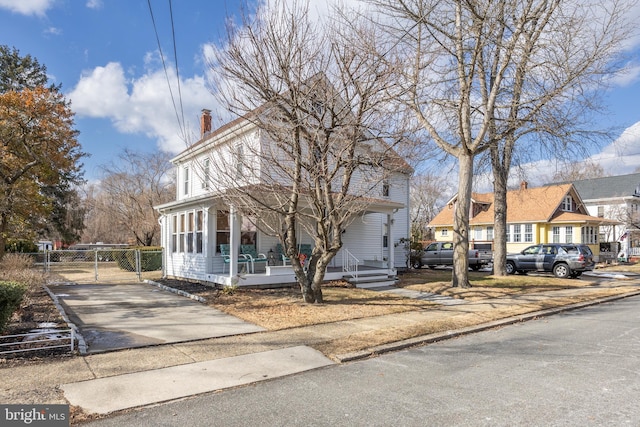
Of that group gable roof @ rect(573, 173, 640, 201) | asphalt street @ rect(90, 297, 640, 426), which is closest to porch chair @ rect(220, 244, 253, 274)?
asphalt street @ rect(90, 297, 640, 426)

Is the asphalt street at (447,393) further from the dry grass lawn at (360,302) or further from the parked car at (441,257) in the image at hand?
the parked car at (441,257)

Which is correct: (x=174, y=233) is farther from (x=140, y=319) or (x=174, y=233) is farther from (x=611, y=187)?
(x=611, y=187)

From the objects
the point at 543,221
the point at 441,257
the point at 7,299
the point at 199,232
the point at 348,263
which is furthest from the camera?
the point at 543,221

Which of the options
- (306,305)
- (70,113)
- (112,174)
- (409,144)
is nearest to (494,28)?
(409,144)

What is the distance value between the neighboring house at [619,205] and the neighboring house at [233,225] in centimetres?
3127

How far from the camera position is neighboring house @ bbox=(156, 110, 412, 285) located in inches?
407

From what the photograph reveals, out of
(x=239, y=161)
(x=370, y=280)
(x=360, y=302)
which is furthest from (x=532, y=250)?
(x=239, y=161)

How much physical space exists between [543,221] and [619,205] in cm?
1865

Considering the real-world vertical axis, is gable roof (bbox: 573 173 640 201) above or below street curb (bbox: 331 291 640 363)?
above

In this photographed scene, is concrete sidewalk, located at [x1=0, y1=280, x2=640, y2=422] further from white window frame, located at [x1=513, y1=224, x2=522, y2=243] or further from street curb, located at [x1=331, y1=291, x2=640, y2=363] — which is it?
white window frame, located at [x1=513, y1=224, x2=522, y2=243]

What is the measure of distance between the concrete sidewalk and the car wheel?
549 inches

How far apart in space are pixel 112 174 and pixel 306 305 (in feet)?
101

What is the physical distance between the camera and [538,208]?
3272 cm

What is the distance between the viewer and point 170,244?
57.6 feet
